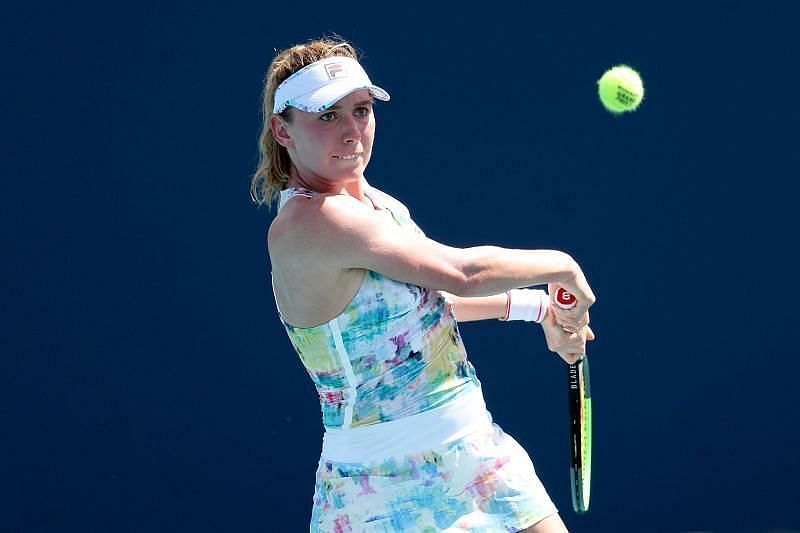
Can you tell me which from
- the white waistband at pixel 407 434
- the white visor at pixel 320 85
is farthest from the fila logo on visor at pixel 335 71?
the white waistband at pixel 407 434

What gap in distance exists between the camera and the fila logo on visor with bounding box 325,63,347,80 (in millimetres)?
2657

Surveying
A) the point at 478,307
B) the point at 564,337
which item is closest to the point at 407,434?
the point at 478,307

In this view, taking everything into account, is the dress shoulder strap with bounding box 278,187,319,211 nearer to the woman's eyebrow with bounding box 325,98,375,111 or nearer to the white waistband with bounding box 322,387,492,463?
the woman's eyebrow with bounding box 325,98,375,111

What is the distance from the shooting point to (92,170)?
436 cm

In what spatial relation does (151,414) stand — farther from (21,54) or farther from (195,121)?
(21,54)

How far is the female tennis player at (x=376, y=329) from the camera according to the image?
8.41 ft

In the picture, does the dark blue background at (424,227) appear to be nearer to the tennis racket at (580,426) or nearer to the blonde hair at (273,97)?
the tennis racket at (580,426)

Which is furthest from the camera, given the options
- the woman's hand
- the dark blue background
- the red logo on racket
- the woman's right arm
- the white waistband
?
the dark blue background

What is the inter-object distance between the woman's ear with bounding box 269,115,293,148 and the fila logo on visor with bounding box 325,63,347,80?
15cm

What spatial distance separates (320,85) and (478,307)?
731mm

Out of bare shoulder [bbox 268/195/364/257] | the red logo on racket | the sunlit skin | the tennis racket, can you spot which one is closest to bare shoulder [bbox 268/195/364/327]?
bare shoulder [bbox 268/195/364/257]

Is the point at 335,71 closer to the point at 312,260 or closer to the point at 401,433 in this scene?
the point at 312,260

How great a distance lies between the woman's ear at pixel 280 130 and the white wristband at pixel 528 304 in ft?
2.31

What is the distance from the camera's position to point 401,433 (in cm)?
264
